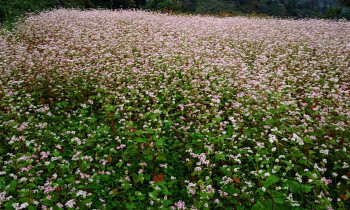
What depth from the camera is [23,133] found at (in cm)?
459

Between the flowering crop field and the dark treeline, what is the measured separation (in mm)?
7135

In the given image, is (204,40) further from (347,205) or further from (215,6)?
(215,6)

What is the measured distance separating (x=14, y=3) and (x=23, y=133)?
722 inches

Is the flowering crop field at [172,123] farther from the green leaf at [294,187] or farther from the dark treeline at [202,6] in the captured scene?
the dark treeline at [202,6]

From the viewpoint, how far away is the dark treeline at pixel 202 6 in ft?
58.9

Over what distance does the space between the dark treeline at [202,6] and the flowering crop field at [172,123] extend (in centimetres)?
713

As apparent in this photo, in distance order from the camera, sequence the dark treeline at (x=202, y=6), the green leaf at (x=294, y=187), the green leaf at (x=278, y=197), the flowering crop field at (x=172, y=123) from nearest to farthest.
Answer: the green leaf at (x=278, y=197)
the green leaf at (x=294, y=187)
the flowering crop field at (x=172, y=123)
the dark treeline at (x=202, y=6)

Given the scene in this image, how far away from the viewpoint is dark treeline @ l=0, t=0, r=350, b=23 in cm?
1795

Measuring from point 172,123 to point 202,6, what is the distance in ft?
144

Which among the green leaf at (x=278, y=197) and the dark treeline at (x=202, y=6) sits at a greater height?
the dark treeline at (x=202, y=6)

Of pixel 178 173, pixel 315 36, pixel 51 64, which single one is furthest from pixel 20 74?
pixel 315 36

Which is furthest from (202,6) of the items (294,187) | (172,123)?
(294,187)

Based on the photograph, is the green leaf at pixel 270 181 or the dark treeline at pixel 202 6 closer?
the green leaf at pixel 270 181

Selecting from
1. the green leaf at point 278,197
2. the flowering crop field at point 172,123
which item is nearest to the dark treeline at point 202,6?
the flowering crop field at point 172,123
